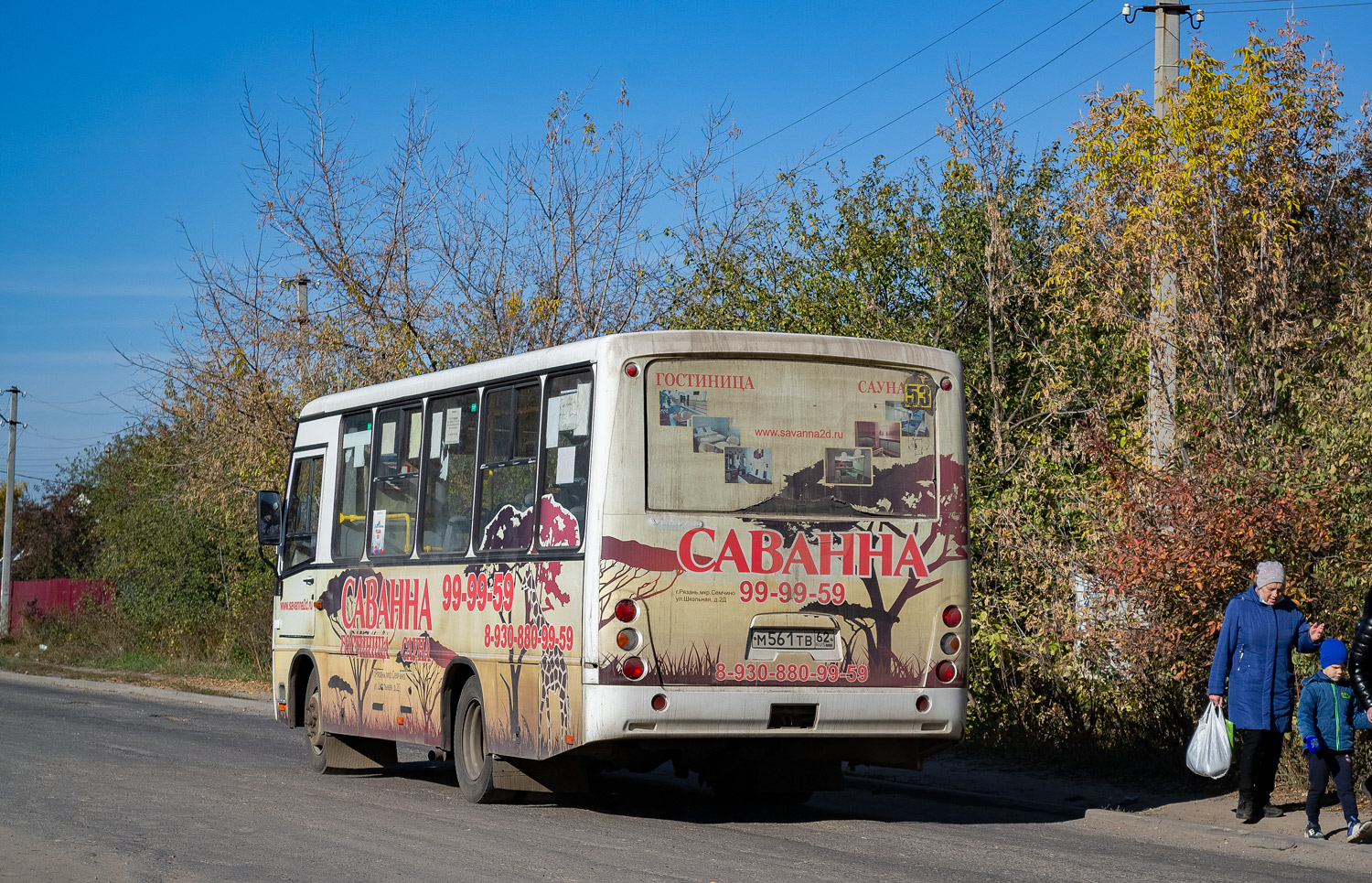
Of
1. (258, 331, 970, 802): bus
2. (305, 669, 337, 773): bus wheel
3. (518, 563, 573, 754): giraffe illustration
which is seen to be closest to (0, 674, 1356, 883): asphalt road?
(305, 669, 337, 773): bus wheel

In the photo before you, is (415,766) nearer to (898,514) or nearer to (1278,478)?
(898,514)

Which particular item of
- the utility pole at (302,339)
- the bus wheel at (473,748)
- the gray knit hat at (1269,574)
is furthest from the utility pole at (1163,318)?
the utility pole at (302,339)

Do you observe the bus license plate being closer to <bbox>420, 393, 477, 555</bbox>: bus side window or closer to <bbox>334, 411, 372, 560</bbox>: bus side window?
<bbox>420, 393, 477, 555</bbox>: bus side window

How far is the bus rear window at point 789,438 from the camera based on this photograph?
34.1 ft

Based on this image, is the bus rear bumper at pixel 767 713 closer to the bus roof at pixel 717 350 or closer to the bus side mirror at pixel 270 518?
the bus roof at pixel 717 350

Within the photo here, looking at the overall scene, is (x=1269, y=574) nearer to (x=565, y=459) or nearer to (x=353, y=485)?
(x=565, y=459)

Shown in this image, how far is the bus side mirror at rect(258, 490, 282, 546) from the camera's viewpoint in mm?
14844

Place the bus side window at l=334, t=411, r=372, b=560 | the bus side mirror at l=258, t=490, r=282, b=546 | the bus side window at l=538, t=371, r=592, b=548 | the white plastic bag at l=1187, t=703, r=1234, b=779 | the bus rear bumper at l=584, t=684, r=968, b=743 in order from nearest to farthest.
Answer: the bus rear bumper at l=584, t=684, r=968, b=743 < the bus side window at l=538, t=371, r=592, b=548 < the white plastic bag at l=1187, t=703, r=1234, b=779 < the bus side window at l=334, t=411, r=372, b=560 < the bus side mirror at l=258, t=490, r=282, b=546

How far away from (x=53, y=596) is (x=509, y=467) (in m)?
45.7

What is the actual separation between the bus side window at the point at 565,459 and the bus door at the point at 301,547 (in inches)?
163

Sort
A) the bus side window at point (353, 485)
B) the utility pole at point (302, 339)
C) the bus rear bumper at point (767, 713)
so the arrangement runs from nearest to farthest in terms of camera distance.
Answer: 1. the bus rear bumper at point (767, 713)
2. the bus side window at point (353, 485)
3. the utility pole at point (302, 339)

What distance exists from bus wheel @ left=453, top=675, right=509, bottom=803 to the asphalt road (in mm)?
127

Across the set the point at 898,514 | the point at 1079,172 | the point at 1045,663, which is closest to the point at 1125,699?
the point at 1045,663

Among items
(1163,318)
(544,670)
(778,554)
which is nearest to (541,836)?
(544,670)
